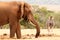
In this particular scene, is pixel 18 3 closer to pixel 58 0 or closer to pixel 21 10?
pixel 21 10

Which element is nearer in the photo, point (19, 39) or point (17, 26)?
point (19, 39)

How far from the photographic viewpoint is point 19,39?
→ 19094 mm

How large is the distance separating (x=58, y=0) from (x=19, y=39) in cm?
10461

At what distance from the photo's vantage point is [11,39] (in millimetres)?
18672

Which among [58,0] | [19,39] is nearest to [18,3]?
[19,39]

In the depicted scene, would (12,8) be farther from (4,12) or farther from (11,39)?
(11,39)

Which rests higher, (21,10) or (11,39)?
(21,10)

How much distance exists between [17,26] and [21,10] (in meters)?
1.07

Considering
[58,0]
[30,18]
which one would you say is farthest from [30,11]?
[58,0]

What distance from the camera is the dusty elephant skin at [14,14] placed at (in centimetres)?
1988

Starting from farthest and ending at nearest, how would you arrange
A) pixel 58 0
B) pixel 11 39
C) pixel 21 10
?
pixel 58 0 → pixel 21 10 → pixel 11 39

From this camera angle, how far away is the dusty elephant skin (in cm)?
1988

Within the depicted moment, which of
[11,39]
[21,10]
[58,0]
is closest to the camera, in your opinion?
[11,39]

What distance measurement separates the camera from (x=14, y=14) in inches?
781
